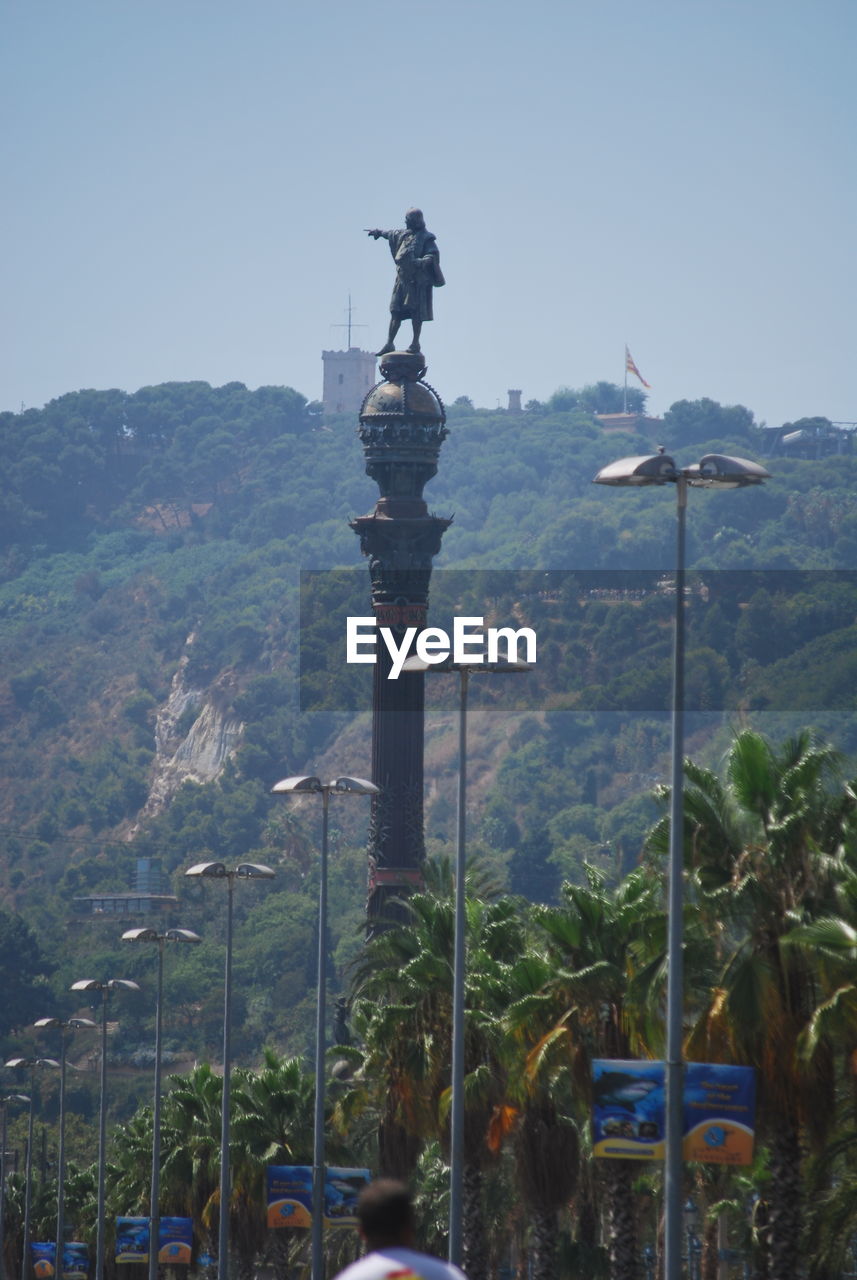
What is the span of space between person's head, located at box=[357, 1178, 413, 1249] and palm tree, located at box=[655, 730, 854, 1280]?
19611 millimetres

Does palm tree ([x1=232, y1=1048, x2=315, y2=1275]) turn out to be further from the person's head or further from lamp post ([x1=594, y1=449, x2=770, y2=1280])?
the person's head

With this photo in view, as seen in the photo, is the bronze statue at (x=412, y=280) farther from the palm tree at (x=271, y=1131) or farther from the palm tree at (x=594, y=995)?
the palm tree at (x=594, y=995)

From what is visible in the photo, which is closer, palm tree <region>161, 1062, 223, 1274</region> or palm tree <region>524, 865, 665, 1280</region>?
palm tree <region>524, 865, 665, 1280</region>

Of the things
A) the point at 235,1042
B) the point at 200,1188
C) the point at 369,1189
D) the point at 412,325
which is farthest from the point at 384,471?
the point at 235,1042

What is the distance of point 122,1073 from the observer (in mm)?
158875

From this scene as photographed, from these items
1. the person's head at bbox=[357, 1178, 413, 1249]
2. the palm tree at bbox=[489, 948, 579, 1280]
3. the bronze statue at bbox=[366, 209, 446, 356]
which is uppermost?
the bronze statue at bbox=[366, 209, 446, 356]

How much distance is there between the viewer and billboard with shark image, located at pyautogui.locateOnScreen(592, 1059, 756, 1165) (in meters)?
28.4

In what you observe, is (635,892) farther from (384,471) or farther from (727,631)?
(727,631)

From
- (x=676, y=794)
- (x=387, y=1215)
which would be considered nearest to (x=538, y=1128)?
(x=676, y=794)

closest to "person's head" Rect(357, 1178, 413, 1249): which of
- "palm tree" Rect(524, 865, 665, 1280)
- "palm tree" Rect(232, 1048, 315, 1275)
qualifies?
"palm tree" Rect(524, 865, 665, 1280)

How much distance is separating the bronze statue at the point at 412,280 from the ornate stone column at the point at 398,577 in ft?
3.71

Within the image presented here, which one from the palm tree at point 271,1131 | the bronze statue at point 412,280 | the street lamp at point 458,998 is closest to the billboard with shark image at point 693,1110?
the street lamp at point 458,998

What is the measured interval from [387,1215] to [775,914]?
21.2 metres

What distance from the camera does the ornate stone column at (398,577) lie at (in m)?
80.1
